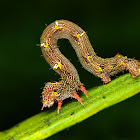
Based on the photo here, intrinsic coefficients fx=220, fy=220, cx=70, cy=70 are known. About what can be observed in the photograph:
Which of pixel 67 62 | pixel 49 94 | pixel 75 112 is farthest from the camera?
pixel 67 62

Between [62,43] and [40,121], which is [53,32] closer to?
[62,43]

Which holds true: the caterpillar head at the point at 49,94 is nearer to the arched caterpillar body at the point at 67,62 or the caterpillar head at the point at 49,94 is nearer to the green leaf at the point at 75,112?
the arched caterpillar body at the point at 67,62

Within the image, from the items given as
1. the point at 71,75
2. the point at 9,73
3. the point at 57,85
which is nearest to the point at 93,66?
the point at 71,75

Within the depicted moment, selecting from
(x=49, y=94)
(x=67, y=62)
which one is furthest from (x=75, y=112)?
(x=67, y=62)

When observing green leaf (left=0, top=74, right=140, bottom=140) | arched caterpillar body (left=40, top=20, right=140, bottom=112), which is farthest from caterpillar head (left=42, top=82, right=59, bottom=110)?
green leaf (left=0, top=74, right=140, bottom=140)

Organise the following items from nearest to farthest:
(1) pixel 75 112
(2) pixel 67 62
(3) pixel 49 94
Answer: (1) pixel 75 112
(3) pixel 49 94
(2) pixel 67 62

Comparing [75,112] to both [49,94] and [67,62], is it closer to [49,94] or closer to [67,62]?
[49,94]

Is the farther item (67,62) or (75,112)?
(67,62)
